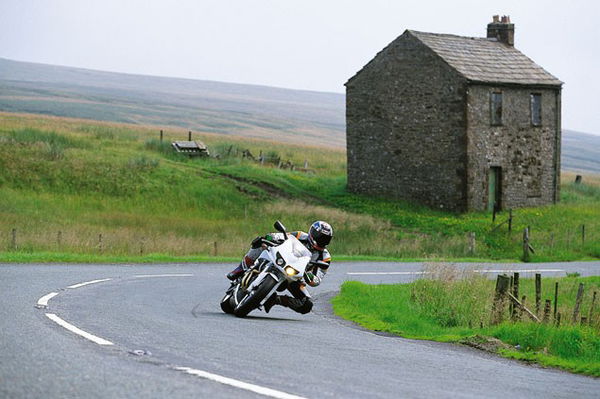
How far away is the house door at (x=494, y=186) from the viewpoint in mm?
58312

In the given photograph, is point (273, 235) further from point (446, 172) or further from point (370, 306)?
point (446, 172)

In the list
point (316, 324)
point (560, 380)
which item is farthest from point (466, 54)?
point (560, 380)

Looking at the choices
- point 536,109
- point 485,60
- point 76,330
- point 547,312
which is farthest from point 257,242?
point 536,109

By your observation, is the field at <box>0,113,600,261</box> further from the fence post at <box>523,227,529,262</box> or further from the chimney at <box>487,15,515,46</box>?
the chimney at <box>487,15,515,46</box>

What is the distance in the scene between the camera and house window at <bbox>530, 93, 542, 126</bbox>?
60.4m

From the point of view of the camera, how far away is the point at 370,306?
21156mm

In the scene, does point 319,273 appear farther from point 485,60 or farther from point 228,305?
point 485,60

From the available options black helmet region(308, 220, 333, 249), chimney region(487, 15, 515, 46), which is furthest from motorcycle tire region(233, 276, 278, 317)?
chimney region(487, 15, 515, 46)

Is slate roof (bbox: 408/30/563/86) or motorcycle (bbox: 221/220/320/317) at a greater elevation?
slate roof (bbox: 408/30/563/86)

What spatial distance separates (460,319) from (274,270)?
420cm

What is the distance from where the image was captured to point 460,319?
18.8 meters

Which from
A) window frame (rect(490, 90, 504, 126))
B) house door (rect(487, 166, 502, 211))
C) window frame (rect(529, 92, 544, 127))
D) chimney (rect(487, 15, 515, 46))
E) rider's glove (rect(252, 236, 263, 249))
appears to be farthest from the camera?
chimney (rect(487, 15, 515, 46))

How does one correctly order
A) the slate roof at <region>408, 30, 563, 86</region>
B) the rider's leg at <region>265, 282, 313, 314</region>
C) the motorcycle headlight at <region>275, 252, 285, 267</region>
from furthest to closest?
1. the slate roof at <region>408, 30, 563, 86</region>
2. the rider's leg at <region>265, 282, 313, 314</region>
3. the motorcycle headlight at <region>275, 252, 285, 267</region>

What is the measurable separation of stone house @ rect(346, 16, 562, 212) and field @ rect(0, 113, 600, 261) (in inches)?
58.5
